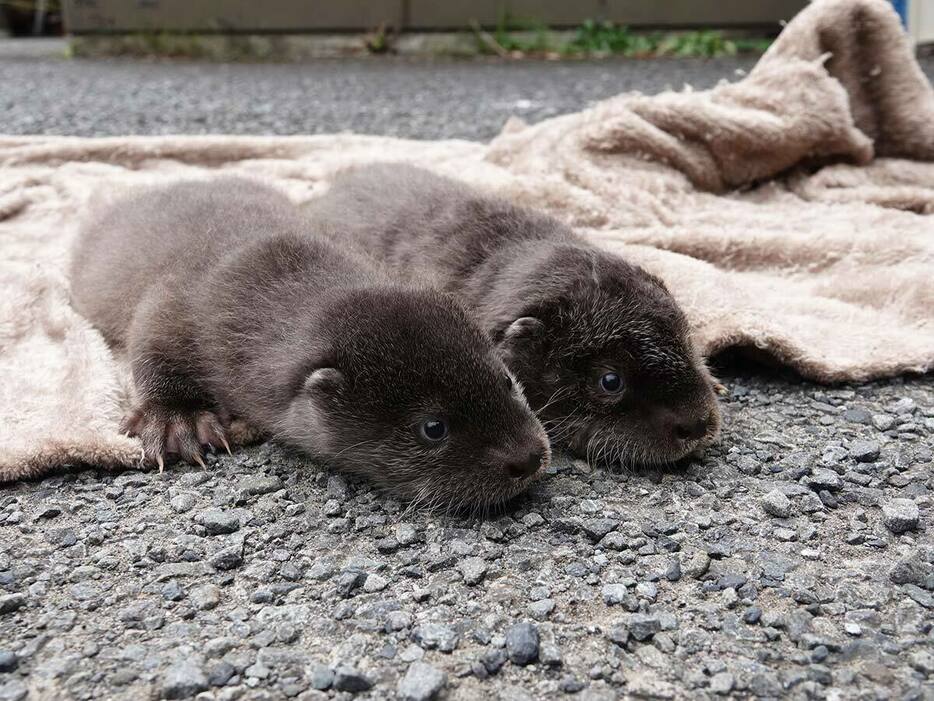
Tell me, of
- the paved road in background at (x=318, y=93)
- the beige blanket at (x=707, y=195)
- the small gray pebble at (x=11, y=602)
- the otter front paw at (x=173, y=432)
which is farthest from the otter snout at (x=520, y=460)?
the paved road in background at (x=318, y=93)

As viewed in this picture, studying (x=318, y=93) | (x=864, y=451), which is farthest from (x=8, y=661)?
(x=318, y=93)

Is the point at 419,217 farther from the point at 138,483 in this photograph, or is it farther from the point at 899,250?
the point at 899,250

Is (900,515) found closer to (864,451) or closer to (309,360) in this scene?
(864,451)

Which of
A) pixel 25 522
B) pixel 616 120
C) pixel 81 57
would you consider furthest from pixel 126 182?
pixel 81 57

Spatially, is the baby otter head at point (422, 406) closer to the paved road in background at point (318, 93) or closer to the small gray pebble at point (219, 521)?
the small gray pebble at point (219, 521)

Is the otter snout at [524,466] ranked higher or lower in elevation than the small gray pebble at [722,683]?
higher

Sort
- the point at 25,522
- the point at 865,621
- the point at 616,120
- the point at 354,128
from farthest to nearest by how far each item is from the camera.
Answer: the point at 354,128
the point at 616,120
the point at 25,522
the point at 865,621

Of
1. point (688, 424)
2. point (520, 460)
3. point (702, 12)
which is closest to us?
point (520, 460)

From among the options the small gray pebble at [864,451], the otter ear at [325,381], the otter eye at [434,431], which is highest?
the otter ear at [325,381]
